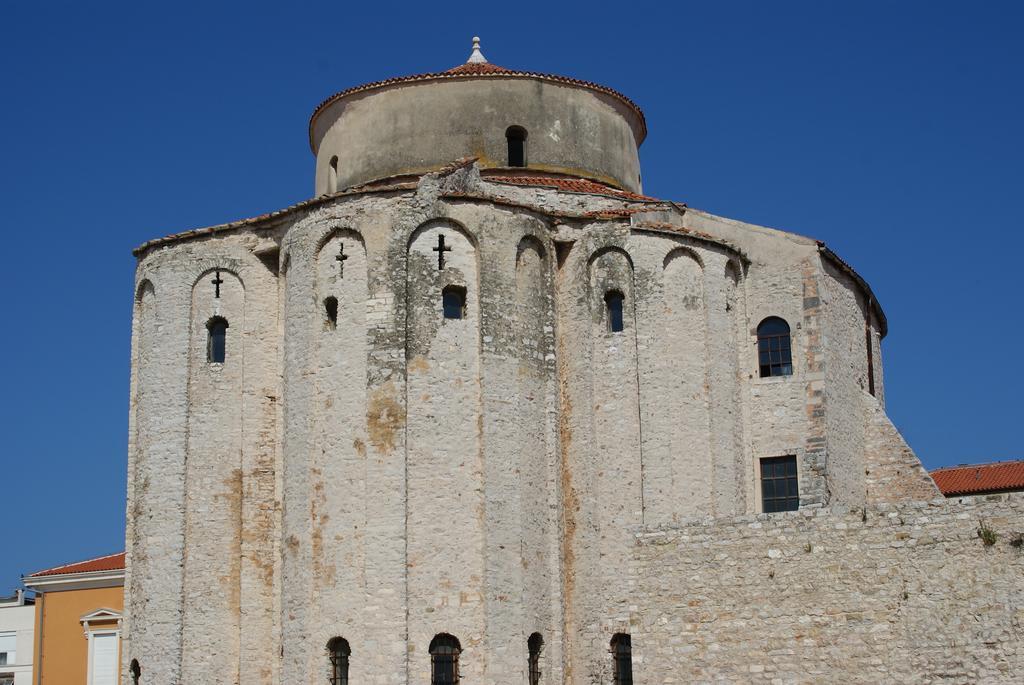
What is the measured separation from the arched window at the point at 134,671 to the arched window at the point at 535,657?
26.6 feet

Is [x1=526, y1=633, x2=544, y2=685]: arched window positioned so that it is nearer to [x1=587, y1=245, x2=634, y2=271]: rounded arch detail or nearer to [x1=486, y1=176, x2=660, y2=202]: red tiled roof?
[x1=587, y1=245, x2=634, y2=271]: rounded arch detail

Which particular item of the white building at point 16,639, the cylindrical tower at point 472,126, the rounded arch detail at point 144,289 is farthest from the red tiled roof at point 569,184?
the white building at point 16,639

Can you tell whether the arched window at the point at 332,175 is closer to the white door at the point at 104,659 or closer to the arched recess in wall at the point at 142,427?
the arched recess in wall at the point at 142,427

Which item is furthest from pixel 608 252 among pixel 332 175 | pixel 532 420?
pixel 332 175

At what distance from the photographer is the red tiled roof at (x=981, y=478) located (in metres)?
43.2

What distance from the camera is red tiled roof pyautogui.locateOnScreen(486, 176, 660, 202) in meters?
33.3

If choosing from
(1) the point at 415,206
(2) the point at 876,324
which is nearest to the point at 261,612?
(1) the point at 415,206

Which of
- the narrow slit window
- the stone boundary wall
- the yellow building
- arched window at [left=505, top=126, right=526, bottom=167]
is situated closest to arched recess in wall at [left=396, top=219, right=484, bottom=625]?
arched window at [left=505, top=126, right=526, bottom=167]

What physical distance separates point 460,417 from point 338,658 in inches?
197

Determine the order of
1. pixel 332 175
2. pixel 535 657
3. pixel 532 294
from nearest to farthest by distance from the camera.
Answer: pixel 535 657 < pixel 532 294 < pixel 332 175

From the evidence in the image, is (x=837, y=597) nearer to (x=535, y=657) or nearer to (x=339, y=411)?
(x=535, y=657)

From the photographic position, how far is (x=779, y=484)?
103ft

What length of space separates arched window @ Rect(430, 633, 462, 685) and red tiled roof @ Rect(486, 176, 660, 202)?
1000cm

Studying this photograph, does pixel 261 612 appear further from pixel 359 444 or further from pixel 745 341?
pixel 745 341
